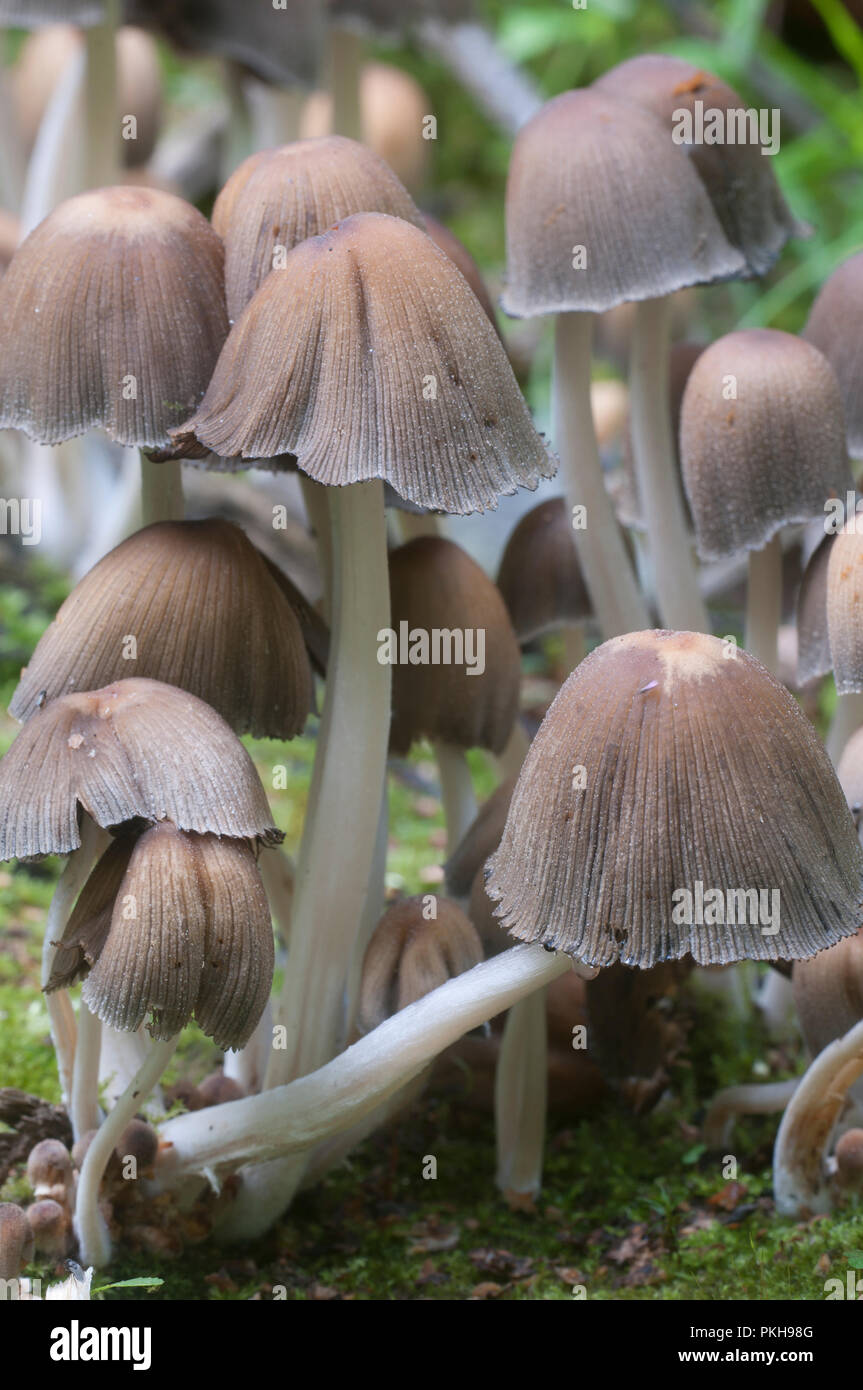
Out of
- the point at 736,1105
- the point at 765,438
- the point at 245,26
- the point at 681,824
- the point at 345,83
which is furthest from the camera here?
the point at 245,26

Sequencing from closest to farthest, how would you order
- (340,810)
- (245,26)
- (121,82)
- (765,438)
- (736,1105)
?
(340,810)
(765,438)
(736,1105)
(245,26)
(121,82)

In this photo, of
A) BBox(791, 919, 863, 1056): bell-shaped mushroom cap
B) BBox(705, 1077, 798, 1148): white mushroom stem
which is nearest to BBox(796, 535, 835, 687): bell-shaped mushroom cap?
BBox(791, 919, 863, 1056): bell-shaped mushroom cap

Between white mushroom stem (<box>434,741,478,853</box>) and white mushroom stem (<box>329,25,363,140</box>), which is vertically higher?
white mushroom stem (<box>329,25,363,140</box>)

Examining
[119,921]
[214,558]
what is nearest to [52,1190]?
[119,921]

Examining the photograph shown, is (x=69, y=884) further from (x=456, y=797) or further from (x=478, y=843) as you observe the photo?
(x=456, y=797)

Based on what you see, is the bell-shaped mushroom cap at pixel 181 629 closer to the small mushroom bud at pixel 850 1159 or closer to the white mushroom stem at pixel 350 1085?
the white mushroom stem at pixel 350 1085

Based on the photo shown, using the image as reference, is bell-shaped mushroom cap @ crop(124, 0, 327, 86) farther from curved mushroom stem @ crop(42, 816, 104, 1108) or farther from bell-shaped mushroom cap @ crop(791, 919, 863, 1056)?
bell-shaped mushroom cap @ crop(791, 919, 863, 1056)

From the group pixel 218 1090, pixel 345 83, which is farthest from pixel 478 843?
pixel 345 83

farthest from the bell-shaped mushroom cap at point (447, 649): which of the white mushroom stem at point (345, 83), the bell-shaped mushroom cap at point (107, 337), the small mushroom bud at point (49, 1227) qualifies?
the white mushroom stem at point (345, 83)
